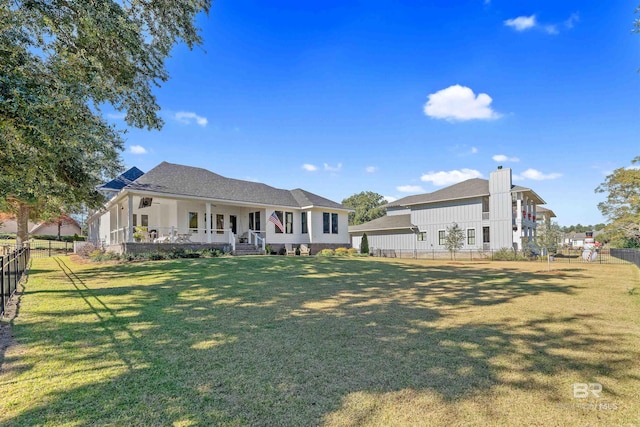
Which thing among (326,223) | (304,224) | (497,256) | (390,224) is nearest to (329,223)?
(326,223)

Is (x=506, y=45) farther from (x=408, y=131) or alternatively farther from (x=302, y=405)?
(x=302, y=405)

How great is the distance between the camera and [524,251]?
2633 cm

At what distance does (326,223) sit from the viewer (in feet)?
85.7

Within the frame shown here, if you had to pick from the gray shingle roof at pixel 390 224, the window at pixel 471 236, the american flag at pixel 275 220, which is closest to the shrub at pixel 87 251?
the american flag at pixel 275 220

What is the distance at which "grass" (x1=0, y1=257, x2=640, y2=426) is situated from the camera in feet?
9.69

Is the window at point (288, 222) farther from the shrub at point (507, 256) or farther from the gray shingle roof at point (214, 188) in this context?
the shrub at point (507, 256)

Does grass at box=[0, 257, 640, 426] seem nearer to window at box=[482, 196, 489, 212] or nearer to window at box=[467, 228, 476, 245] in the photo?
window at box=[467, 228, 476, 245]

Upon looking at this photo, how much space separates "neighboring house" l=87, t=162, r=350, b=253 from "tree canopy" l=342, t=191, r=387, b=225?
39246mm

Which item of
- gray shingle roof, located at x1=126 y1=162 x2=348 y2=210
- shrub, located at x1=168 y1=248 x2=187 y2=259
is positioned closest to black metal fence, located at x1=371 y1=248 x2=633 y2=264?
gray shingle roof, located at x1=126 y1=162 x2=348 y2=210

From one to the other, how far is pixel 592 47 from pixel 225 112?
18.9m

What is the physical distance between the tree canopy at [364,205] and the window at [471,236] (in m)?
35.3

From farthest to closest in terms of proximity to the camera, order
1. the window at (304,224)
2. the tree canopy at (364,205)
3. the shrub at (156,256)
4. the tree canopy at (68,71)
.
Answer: the tree canopy at (364,205)
the window at (304,224)
the shrub at (156,256)
the tree canopy at (68,71)

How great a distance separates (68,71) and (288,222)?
719 inches

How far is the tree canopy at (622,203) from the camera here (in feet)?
75.5
